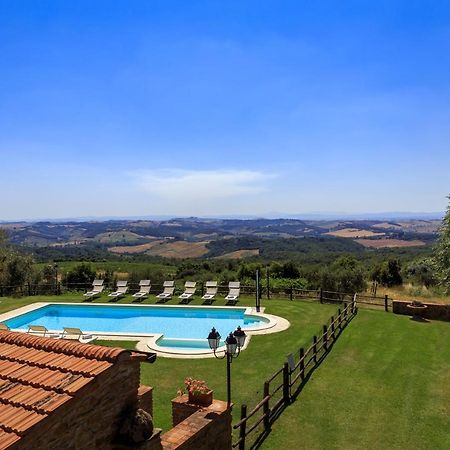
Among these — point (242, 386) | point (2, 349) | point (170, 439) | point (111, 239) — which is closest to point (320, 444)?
point (242, 386)

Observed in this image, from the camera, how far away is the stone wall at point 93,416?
3601mm

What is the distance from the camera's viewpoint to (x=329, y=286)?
81.8 ft

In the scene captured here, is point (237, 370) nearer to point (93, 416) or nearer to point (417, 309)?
point (93, 416)

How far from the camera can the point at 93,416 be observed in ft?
13.1

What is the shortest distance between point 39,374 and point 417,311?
1619 centimetres

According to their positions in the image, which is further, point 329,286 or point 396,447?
point 329,286

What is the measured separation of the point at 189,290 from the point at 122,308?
11.2 ft

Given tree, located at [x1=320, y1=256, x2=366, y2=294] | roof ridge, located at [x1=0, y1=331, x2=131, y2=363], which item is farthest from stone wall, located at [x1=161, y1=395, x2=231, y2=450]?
tree, located at [x1=320, y1=256, x2=366, y2=294]

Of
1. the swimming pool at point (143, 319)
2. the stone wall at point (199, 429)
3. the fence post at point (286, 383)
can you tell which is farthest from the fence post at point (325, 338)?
the stone wall at point (199, 429)

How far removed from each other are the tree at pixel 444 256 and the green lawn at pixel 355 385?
5.12 m

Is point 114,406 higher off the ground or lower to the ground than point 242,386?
higher

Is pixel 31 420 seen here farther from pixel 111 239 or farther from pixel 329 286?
pixel 111 239

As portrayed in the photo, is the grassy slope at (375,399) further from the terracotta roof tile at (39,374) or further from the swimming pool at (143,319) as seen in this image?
the terracotta roof tile at (39,374)

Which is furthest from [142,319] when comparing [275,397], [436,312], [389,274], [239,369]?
[389,274]
